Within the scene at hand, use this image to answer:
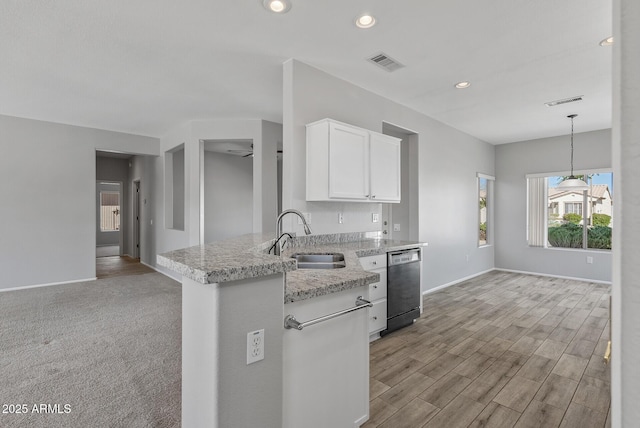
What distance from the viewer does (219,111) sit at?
475 cm

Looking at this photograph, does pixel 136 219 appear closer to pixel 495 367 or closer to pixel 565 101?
pixel 495 367

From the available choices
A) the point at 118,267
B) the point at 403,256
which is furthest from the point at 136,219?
the point at 403,256

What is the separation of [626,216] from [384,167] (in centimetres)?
330

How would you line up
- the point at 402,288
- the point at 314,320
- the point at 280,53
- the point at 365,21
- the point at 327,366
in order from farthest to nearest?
the point at 402,288, the point at 280,53, the point at 365,21, the point at 327,366, the point at 314,320

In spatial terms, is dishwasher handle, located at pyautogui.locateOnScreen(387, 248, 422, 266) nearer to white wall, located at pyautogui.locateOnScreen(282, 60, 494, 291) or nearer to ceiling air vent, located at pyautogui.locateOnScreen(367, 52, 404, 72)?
white wall, located at pyautogui.locateOnScreen(282, 60, 494, 291)

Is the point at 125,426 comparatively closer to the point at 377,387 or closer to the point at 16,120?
the point at 377,387

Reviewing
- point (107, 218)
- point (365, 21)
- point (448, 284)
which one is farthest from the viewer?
point (107, 218)

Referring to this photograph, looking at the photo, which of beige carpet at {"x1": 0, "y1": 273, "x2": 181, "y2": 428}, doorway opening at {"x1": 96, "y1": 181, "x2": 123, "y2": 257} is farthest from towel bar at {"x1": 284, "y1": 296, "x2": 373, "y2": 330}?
doorway opening at {"x1": 96, "y1": 181, "x2": 123, "y2": 257}

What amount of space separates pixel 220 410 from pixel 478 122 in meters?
5.58

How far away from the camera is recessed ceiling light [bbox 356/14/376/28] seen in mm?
2428

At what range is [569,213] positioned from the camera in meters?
6.16

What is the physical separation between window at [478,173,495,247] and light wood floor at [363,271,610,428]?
227 centimetres

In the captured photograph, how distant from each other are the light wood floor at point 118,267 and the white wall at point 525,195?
765 centimetres

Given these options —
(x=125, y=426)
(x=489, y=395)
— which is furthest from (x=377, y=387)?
→ (x=125, y=426)
